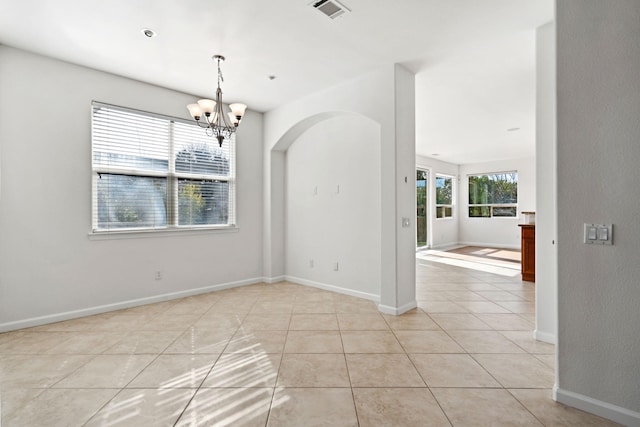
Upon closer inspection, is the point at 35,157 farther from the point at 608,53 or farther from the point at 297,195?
the point at 608,53

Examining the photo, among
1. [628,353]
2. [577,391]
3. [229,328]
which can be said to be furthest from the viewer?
[229,328]

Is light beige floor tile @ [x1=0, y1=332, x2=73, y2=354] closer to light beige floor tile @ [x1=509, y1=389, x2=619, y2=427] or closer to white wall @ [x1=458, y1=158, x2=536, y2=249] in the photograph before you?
light beige floor tile @ [x1=509, y1=389, x2=619, y2=427]

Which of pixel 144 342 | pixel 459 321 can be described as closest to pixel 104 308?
pixel 144 342

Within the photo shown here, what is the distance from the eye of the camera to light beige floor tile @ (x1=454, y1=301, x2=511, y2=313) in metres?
3.64

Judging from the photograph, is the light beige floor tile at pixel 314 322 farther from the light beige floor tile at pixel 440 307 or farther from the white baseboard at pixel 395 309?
the light beige floor tile at pixel 440 307

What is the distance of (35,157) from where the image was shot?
10.5 feet

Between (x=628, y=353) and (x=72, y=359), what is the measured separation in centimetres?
375

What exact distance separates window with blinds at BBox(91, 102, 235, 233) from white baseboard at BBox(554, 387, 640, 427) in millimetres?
4201

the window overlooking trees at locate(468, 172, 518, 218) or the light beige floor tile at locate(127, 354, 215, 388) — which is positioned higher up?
the window overlooking trees at locate(468, 172, 518, 218)

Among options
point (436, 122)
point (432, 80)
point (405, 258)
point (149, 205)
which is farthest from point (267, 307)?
point (436, 122)

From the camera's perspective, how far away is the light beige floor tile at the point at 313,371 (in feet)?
6.95

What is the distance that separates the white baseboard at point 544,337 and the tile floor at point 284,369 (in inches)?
2.8

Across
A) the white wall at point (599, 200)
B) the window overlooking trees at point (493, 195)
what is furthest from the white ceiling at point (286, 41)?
the window overlooking trees at point (493, 195)

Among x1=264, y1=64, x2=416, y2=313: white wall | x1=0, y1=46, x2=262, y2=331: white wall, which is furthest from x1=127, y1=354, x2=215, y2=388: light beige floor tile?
Result: x1=264, y1=64, x2=416, y2=313: white wall
